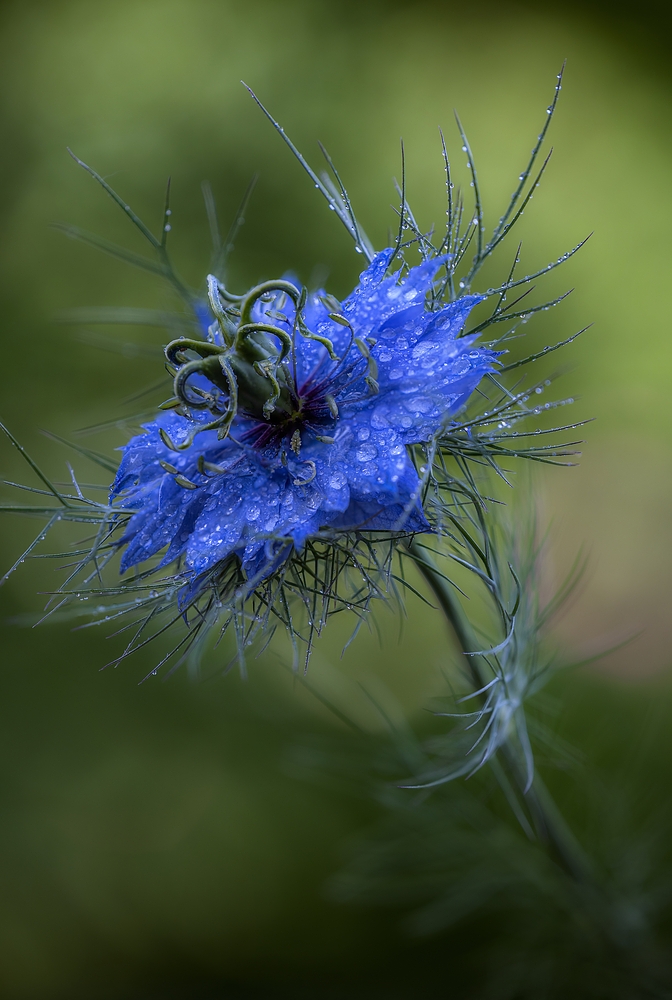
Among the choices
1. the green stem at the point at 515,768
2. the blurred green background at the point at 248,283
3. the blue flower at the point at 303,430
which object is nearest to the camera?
the blue flower at the point at 303,430

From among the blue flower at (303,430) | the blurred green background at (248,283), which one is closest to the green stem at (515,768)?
the blue flower at (303,430)

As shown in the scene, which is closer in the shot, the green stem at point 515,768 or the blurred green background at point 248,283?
the green stem at point 515,768

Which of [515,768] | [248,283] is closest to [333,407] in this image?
[515,768]

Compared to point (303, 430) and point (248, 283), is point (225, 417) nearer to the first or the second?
point (303, 430)

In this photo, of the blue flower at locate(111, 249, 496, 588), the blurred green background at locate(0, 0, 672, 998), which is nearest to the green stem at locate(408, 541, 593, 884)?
the blue flower at locate(111, 249, 496, 588)

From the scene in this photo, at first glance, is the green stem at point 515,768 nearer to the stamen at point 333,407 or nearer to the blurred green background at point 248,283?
the stamen at point 333,407

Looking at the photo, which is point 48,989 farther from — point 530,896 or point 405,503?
point 405,503
